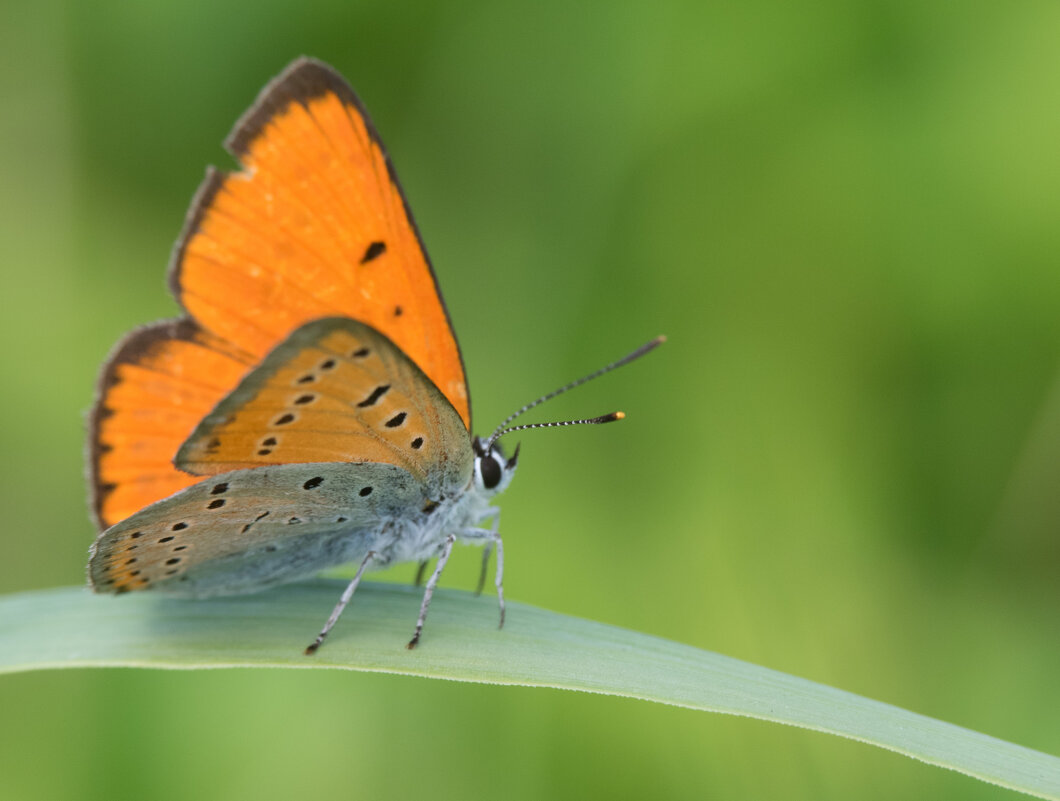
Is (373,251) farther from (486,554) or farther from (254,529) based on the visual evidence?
(486,554)

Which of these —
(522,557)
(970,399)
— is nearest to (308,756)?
(522,557)

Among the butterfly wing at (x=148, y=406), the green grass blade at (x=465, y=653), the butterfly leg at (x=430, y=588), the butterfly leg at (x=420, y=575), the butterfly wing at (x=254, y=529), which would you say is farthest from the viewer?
the butterfly leg at (x=420, y=575)

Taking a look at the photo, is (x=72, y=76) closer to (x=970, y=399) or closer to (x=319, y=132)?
(x=319, y=132)

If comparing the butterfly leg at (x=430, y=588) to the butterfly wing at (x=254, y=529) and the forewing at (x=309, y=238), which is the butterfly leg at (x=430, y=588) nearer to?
the butterfly wing at (x=254, y=529)

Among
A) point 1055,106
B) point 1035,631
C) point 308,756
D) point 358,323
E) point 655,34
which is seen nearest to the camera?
point 358,323

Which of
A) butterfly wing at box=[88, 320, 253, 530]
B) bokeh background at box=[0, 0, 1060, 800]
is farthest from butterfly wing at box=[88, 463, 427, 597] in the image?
bokeh background at box=[0, 0, 1060, 800]

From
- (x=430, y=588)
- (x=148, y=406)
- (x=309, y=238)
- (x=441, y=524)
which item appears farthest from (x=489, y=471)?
(x=148, y=406)

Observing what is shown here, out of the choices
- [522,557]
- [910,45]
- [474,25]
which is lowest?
[522,557]

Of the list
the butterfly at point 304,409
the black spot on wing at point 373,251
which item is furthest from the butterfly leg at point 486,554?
the black spot on wing at point 373,251
